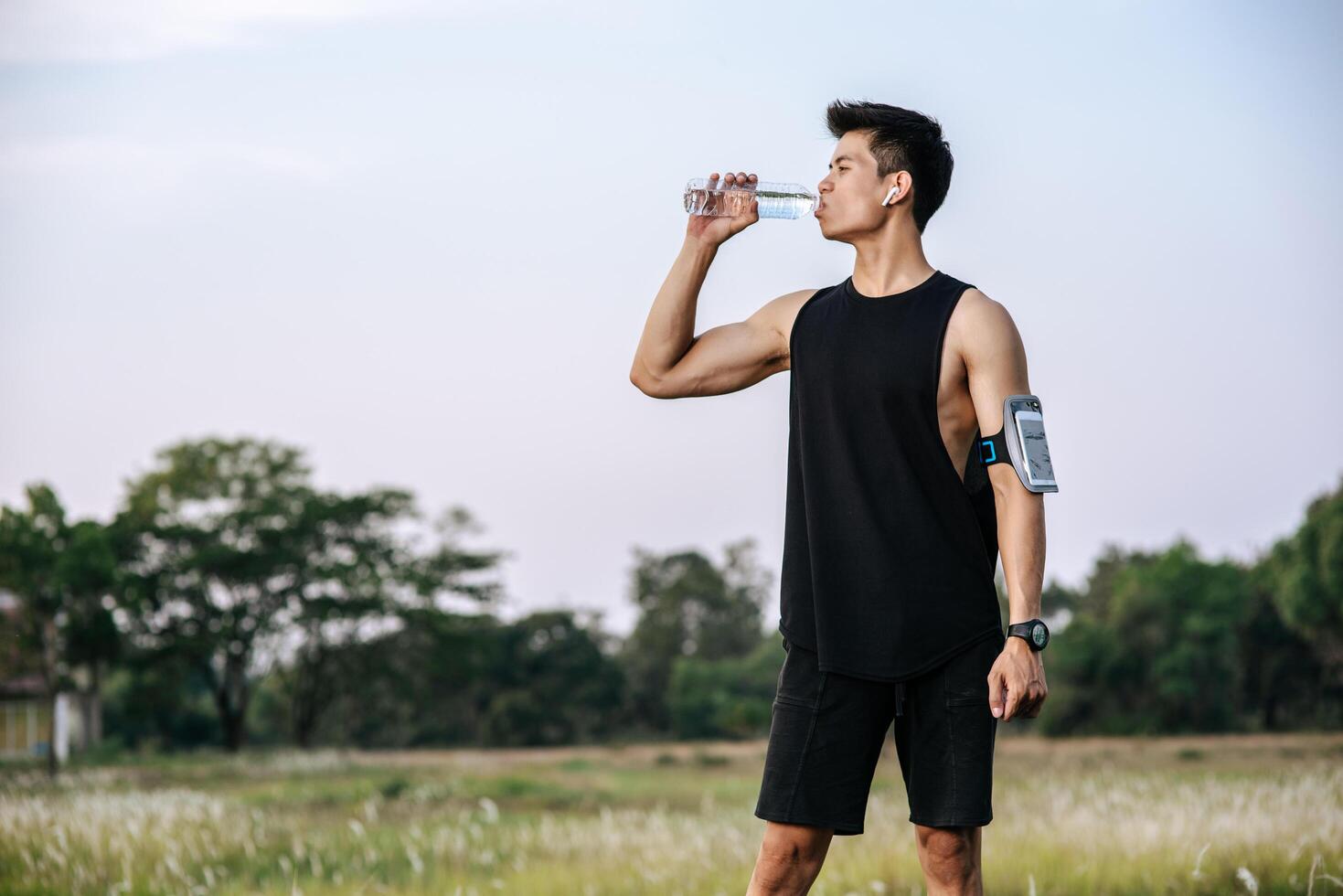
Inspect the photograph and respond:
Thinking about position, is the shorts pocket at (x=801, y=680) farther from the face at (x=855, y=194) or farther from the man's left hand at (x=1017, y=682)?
the face at (x=855, y=194)

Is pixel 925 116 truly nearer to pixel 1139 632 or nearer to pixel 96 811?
pixel 96 811

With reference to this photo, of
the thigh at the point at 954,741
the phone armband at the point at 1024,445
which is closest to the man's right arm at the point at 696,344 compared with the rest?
the phone armband at the point at 1024,445

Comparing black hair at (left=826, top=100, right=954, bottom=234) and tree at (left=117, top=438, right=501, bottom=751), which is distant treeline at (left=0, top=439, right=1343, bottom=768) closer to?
tree at (left=117, top=438, right=501, bottom=751)

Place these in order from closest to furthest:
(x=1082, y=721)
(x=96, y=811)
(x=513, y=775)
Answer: (x=96, y=811)
(x=513, y=775)
(x=1082, y=721)

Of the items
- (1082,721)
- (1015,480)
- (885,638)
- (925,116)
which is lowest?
(1082,721)

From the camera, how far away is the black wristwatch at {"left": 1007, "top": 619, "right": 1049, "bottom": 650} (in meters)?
3.06

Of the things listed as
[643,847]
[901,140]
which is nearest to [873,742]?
[901,140]

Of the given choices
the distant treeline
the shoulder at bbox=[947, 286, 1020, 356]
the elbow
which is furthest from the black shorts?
the distant treeline

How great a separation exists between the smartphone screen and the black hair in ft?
1.95

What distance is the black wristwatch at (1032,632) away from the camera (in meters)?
3.06

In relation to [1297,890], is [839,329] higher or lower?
higher

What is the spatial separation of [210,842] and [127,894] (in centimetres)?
201

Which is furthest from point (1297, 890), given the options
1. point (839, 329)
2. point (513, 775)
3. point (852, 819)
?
point (513, 775)

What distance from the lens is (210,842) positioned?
8.33 m
